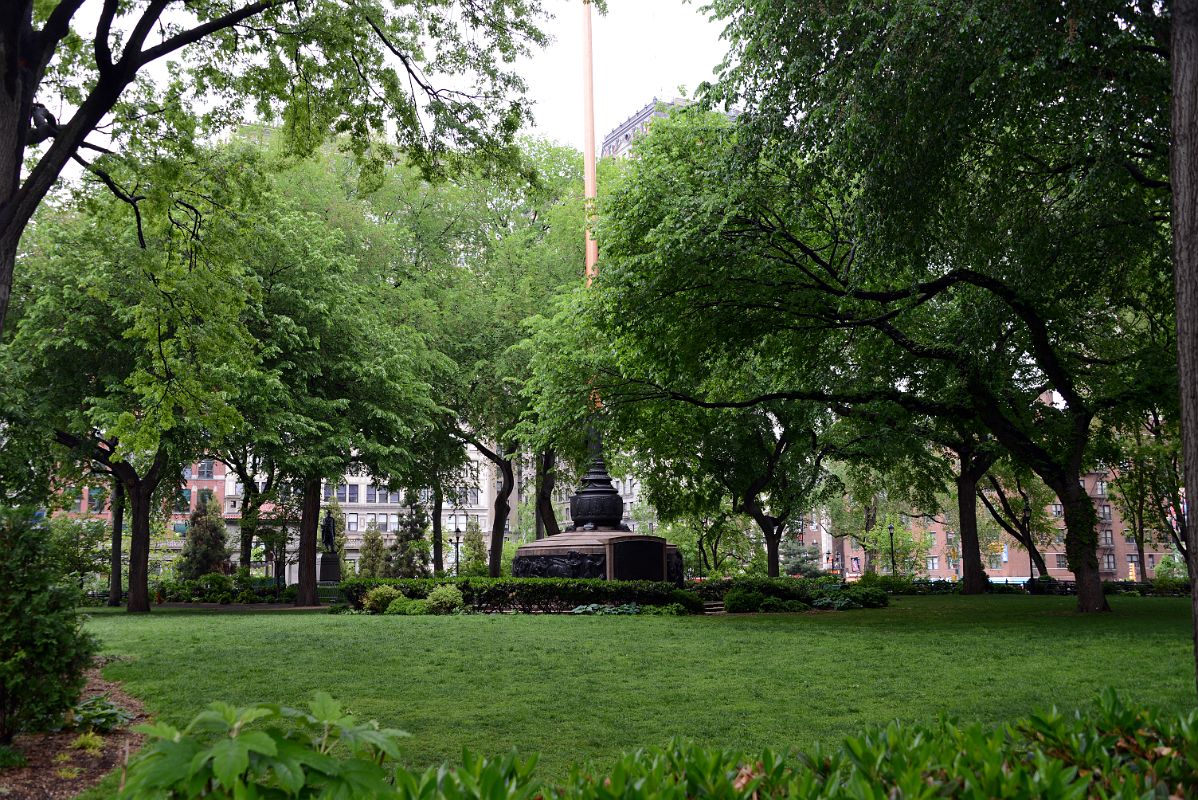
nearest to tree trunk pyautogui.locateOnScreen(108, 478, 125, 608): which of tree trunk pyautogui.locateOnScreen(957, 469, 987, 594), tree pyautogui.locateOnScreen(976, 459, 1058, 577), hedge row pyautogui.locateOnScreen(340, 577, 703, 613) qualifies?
hedge row pyautogui.locateOnScreen(340, 577, 703, 613)

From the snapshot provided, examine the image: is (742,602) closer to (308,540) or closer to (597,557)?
(597,557)

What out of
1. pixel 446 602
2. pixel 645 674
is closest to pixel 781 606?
pixel 446 602

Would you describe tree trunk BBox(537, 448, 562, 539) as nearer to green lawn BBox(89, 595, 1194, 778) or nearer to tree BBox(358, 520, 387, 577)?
green lawn BBox(89, 595, 1194, 778)

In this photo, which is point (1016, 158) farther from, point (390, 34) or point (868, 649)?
point (390, 34)

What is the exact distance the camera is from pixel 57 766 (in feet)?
Answer: 21.8

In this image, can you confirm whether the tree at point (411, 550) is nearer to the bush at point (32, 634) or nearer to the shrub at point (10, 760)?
the bush at point (32, 634)

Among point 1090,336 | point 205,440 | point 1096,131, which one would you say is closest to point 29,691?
point 1096,131

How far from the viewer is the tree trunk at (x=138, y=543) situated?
27.9 metres

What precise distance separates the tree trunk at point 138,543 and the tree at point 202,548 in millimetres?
25548

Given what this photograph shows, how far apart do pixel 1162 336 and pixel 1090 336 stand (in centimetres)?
425

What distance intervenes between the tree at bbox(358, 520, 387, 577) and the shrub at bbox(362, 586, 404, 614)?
128ft

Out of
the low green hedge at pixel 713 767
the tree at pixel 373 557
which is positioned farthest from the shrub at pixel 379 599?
the tree at pixel 373 557

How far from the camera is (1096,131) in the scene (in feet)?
43.2

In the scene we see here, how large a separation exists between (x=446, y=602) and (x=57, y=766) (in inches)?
704
